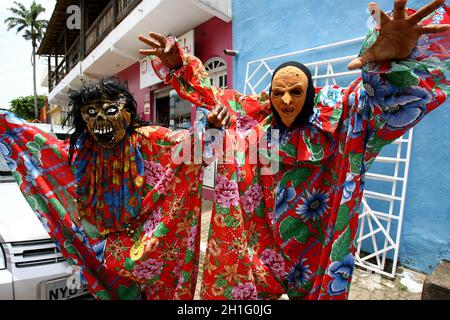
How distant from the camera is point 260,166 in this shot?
63.9 inches

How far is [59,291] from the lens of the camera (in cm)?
166

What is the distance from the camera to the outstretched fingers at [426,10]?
88cm

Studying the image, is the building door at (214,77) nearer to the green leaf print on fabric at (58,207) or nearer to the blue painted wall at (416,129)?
the blue painted wall at (416,129)

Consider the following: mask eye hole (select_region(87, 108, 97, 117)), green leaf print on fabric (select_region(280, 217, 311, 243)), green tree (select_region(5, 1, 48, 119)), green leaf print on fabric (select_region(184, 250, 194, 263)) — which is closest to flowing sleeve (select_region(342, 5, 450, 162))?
green leaf print on fabric (select_region(280, 217, 311, 243))

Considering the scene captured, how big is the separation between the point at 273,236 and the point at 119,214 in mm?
955

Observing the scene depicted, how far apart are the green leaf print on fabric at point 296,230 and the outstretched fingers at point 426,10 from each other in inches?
41.5

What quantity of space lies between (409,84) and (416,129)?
1.90 m

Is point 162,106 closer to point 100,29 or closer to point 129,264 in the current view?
point 100,29

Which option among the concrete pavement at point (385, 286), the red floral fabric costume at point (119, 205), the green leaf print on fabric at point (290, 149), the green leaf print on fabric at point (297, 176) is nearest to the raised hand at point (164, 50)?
the red floral fabric costume at point (119, 205)

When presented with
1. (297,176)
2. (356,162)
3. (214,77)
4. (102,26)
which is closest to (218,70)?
(214,77)

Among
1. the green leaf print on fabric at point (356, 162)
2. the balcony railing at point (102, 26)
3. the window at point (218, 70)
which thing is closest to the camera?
the green leaf print on fabric at point (356, 162)
